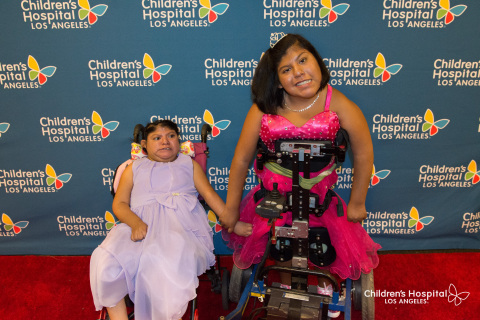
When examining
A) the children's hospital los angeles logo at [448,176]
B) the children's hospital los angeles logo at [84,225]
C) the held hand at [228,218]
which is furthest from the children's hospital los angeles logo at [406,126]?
the children's hospital los angeles logo at [84,225]

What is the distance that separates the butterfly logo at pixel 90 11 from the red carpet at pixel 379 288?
1921 millimetres

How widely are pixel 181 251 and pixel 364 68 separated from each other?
1.82 meters

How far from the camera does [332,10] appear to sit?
8.54 feet

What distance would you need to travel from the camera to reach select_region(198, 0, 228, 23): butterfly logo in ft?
8.57

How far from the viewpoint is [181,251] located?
2.05 m

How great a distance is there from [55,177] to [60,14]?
1.25 metres

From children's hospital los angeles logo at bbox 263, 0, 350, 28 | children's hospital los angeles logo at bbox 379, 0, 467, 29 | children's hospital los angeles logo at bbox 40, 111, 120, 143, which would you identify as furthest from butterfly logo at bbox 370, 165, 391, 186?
children's hospital los angeles logo at bbox 40, 111, 120, 143

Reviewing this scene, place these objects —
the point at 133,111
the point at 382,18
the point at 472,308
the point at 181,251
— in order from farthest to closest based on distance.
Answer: the point at 133,111 → the point at 382,18 → the point at 472,308 → the point at 181,251

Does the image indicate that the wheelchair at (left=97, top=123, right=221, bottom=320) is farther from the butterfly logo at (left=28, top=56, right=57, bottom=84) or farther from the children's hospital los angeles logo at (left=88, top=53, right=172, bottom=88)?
the butterfly logo at (left=28, top=56, right=57, bottom=84)

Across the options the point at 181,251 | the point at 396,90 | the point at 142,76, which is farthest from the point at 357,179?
the point at 142,76

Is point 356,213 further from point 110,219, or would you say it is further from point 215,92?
point 110,219

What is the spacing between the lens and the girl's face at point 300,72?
6.59 ft

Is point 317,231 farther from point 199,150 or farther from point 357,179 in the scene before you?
point 199,150

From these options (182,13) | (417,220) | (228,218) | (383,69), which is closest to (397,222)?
(417,220)
